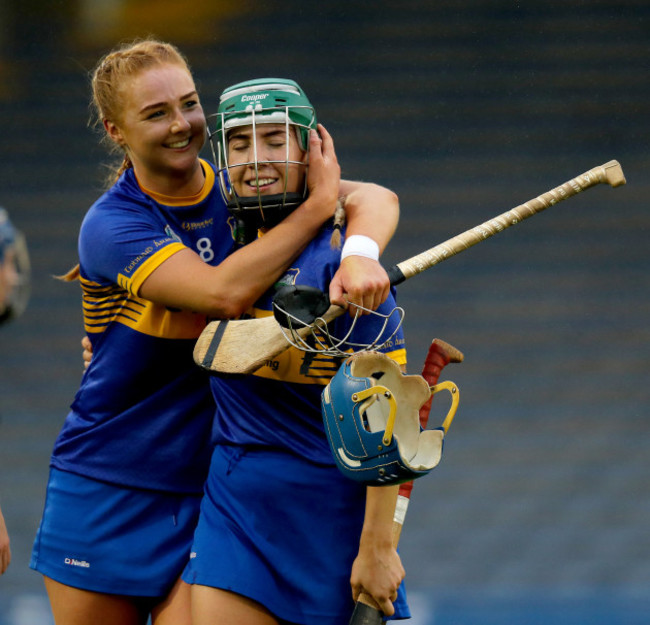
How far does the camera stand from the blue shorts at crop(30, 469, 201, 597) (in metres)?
2.73

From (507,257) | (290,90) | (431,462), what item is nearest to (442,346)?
(431,462)

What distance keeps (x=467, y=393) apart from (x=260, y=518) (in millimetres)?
3423

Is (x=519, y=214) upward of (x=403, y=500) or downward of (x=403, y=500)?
upward

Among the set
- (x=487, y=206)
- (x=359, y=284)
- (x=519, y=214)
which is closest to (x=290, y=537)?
(x=359, y=284)

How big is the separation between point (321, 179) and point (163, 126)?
17.5 inches

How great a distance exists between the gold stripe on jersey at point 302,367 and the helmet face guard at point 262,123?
1.02ft

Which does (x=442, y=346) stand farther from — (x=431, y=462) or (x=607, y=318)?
(x=607, y=318)

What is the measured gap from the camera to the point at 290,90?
93.2 inches

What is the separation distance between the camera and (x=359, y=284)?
6.97ft

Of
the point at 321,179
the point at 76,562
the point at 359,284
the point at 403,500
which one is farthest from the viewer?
the point at 76,562

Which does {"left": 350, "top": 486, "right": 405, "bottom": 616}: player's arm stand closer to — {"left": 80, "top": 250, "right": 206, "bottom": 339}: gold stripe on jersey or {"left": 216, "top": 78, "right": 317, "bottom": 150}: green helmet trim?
{"left": 80, "top": 250, "right": 206, "bottom": 339}: gold stripe on jersey

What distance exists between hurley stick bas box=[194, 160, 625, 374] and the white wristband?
0.06m

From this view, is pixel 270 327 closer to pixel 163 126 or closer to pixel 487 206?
pixel 163 126

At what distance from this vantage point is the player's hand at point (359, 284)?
6.99 feet
